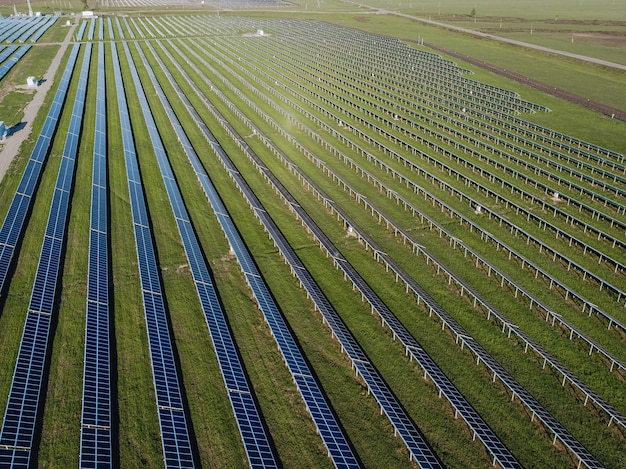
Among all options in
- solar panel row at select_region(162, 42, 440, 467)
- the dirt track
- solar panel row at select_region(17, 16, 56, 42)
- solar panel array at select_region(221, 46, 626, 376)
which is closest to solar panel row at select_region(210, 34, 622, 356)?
solar panel array at select_region(221, 46, 626, 376)

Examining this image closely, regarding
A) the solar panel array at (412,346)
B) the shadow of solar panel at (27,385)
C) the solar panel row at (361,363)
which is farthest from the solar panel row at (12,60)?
the shadow of solar panel at (27,385)

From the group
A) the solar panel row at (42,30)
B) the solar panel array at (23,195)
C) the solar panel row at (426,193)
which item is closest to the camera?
the solar panel row at (426,193)

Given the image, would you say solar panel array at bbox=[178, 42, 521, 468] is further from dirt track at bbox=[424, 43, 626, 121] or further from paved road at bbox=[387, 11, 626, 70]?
paved road at bbox=[387, 11, 626, 70]

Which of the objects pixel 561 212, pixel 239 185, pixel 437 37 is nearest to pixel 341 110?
pixel 239 185

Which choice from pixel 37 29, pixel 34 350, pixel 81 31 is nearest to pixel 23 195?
pixel 34 350

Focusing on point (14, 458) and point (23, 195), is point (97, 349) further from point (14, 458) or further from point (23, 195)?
point (23, 195)

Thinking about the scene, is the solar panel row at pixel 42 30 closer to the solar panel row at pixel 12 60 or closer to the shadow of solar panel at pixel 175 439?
the solar panel row at pixel 12 60
